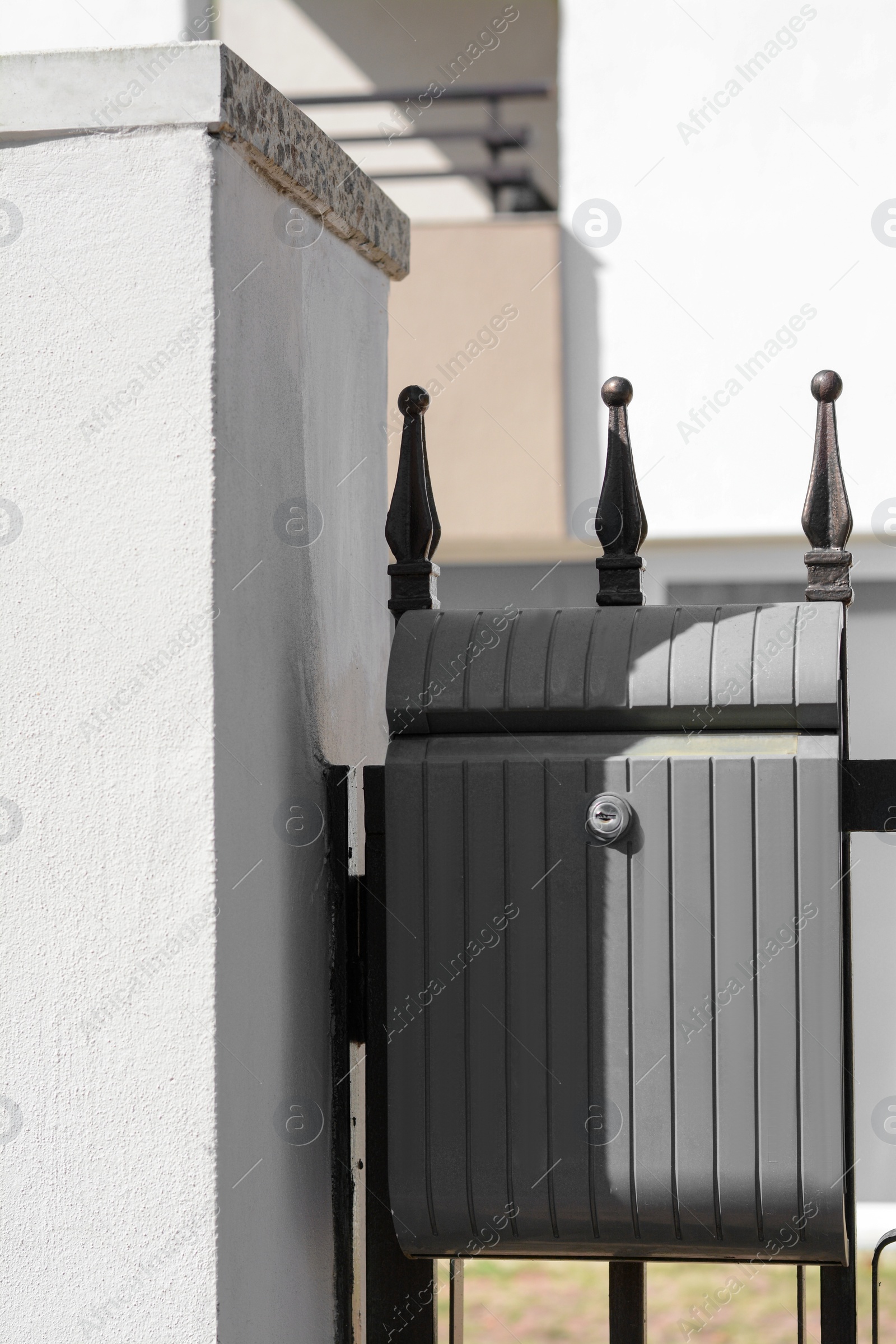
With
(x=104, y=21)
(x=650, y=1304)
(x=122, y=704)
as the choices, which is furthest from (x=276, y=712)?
(x=104, y=21)

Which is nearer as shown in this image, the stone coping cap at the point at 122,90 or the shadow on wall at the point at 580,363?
the stone coping cap at the point at 122,90

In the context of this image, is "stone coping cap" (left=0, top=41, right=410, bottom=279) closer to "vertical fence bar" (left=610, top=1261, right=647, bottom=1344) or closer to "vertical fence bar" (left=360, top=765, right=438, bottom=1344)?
"vertical fence bar" (left=360, top=765, right=438, bottom=1344)

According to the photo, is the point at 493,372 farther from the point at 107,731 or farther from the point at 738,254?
the point at 107,731

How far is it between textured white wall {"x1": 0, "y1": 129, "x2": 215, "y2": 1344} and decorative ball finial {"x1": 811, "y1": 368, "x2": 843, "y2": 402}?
0.77 m

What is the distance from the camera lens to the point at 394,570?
78.0 inches

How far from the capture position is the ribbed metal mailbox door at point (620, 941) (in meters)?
1.69

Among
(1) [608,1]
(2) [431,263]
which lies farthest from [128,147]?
(1) [608,1]

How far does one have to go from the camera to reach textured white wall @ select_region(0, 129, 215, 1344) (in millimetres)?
1586

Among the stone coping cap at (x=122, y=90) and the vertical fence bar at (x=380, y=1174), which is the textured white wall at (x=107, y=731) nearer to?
the stone coping cap at (x=122, y=90)

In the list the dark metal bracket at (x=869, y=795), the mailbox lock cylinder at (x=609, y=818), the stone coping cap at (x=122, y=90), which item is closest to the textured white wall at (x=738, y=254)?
the dark metal bracket at (x=869, y=795)

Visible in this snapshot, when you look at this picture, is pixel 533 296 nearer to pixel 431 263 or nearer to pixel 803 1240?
pixel 431 263

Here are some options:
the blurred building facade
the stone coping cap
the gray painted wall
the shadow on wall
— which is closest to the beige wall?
the blurred building facade

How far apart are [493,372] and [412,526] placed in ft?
17.3

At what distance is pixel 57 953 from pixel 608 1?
6.81 metres
